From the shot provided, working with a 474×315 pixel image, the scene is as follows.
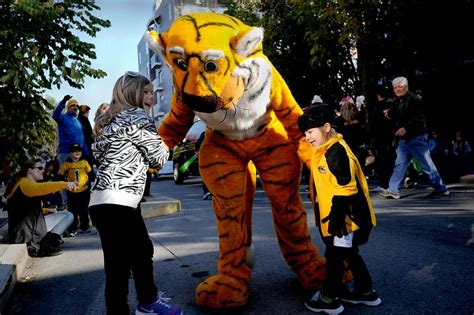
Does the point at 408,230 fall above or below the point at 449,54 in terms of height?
below

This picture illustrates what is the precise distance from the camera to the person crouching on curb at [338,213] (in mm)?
2418

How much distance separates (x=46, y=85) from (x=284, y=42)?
12.2 meters

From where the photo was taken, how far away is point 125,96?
102 inches

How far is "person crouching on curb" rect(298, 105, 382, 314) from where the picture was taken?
2.42 m

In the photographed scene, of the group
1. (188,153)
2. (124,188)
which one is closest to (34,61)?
(124,188)

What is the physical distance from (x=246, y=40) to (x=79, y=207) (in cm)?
418

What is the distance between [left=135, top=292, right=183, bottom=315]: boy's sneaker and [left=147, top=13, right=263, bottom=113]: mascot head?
1180 mm

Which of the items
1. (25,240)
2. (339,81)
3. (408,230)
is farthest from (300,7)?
(25,240)

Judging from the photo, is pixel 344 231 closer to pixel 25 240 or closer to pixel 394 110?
pixel 25 240

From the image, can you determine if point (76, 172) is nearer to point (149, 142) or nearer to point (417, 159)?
point (149, 142)

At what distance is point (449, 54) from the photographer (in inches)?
448

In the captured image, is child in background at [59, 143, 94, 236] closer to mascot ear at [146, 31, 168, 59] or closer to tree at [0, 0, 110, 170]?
tree at [0, 0, 110, 170]

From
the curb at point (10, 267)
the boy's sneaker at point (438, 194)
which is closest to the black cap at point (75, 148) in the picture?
the curb at point (10, 267)

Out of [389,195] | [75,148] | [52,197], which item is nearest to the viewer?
[75,148]
